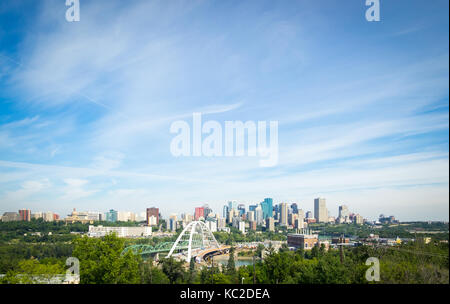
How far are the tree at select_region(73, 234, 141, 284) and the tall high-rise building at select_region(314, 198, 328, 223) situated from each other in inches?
1846

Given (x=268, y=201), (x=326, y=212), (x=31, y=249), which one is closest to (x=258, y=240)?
(x=326, y=212)

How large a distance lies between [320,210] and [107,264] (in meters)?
49.8

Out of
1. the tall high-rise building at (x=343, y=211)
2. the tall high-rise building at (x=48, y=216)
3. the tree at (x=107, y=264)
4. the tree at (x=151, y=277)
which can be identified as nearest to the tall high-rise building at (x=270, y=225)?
the tall high-rise building at (x=343, y=211)

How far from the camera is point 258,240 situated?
4534 cm

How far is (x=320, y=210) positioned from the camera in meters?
54.2

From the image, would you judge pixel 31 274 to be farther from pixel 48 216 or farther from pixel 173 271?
pixel 48 216

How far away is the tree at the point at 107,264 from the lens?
862 centimetres

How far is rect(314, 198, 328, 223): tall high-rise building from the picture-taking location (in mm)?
51862

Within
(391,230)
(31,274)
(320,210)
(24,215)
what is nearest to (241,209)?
(320,210)

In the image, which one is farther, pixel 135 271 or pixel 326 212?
pixel 326 212

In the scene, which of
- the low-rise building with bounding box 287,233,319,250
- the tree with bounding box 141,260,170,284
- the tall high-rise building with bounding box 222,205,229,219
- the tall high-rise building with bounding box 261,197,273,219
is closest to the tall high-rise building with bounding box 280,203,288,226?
the tall high-rise building with bounding box 261,197,273,219
